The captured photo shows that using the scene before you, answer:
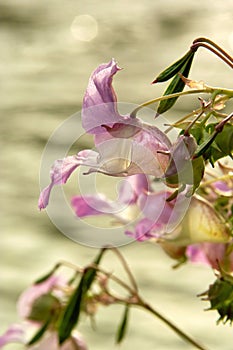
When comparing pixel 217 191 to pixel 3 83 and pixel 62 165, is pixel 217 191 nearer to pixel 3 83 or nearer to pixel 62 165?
pixel 62 165

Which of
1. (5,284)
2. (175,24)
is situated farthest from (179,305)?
(175,24)

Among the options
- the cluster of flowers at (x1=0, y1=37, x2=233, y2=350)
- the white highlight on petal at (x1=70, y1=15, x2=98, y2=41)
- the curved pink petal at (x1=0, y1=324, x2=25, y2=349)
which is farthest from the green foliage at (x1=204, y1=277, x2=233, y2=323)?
the white highlight on petal at (x1=70, y1=15, x2=98, y2=41)

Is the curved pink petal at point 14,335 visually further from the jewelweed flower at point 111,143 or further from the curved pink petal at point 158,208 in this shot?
the jewelweed flower at point 111,143

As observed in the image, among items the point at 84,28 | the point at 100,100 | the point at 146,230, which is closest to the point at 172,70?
the point at 100,100

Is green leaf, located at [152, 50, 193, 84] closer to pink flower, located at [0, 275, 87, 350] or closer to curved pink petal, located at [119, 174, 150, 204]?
curved pink petal, located at [119, 174, 150, 204]

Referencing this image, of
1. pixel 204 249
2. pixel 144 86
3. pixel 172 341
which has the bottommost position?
pixel 172 341

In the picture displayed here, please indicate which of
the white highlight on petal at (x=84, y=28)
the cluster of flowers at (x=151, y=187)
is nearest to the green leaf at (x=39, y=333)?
the cluster of flowers at (x=151, y=187)

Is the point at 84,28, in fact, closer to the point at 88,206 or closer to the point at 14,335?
the point at 14,335
